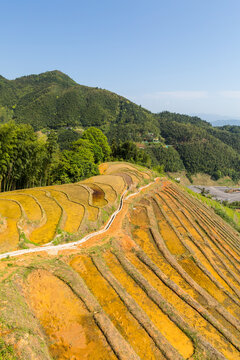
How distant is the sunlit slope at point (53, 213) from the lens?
1672 cm

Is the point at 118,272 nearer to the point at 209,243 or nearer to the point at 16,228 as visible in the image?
the point at 16,228

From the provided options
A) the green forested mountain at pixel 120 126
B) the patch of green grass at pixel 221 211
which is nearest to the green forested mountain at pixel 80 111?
the green forested mountain at pixel 120 126

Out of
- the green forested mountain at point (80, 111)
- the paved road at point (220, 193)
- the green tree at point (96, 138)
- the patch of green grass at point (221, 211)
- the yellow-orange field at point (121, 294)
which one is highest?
the green forested mountain at point (80, 111)

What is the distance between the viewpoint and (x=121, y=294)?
45.6 ft

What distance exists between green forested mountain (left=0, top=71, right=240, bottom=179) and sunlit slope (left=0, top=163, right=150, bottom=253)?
248ft

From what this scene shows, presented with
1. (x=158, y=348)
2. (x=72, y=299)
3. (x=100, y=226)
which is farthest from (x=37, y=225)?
(x=158, y=348)

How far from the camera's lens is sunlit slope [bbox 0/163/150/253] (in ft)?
54.9

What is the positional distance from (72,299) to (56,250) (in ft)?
15.9

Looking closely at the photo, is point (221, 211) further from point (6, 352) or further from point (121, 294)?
point (6, 352)

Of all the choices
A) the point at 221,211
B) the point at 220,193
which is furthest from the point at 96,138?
the point at 220,193

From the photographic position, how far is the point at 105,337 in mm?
10867

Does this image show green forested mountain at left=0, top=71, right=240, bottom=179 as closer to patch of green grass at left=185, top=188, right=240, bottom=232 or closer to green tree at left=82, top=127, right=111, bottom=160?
green tree at left=82, top=127, right=111, bottom=160

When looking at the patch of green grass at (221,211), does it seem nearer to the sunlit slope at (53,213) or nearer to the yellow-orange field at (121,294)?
the yellow-orange field at (121,294)

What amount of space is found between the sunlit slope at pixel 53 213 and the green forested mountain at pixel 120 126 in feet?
248
